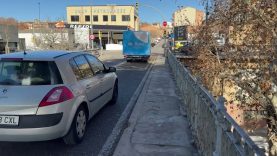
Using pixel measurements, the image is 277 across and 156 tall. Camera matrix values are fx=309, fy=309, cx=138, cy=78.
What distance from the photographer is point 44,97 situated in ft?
14.6

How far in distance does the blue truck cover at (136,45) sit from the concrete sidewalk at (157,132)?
19468 millimetres

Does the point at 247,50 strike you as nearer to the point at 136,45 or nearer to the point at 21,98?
the point at 21,98

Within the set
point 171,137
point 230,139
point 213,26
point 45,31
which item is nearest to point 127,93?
point 213,26

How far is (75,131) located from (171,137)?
1679 millimetres

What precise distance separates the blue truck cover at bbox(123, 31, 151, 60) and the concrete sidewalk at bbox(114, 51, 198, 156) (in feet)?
63.9

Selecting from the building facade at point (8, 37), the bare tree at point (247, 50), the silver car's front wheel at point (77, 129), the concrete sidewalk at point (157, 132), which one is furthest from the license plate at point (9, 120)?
the building facade at point (8, 37)

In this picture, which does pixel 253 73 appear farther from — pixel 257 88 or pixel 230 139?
pixel 230 139

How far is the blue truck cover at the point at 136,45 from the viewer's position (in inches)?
1106

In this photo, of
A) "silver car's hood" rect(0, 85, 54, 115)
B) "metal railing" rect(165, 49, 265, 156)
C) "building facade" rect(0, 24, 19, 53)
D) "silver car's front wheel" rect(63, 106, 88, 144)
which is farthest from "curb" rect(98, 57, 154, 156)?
"building facade" rect(0, 24, 19, 53)

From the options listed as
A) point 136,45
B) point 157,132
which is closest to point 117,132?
point 157,132

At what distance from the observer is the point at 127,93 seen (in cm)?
1010

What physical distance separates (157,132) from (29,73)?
2.51 metres

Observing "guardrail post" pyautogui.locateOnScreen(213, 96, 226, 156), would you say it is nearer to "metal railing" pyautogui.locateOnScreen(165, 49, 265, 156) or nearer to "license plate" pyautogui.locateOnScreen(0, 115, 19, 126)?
"metal railing" pyautogui.locateOnScreen(165, 49, 265, 156)

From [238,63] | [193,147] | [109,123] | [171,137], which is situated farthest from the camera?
[238,63]
